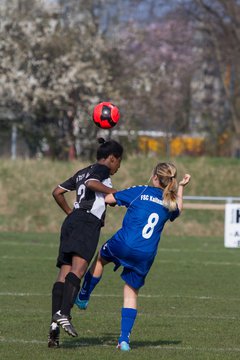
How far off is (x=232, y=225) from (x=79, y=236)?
14059mm

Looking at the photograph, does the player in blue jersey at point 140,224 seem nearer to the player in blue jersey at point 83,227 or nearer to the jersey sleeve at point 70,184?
the player in blue jersey at point 83,227

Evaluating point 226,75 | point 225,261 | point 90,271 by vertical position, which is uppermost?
point 226,75

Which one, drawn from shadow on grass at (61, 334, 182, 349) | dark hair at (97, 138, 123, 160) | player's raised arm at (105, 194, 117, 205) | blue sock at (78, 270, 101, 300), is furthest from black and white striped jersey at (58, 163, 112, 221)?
shadow on grass at (61, 334, 182, 349)

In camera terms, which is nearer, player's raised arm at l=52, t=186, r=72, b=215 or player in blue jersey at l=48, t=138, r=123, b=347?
player in blue jersey at l=48, t=138, r=123, b=347

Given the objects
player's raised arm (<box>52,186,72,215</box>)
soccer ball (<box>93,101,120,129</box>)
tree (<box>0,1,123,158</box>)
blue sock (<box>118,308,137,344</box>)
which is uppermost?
tree (<box>0,1,123,158</box>)

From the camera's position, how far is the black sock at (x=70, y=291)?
8977mm

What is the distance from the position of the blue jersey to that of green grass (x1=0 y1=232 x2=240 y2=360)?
0.79 metres

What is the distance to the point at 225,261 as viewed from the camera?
65.9ft

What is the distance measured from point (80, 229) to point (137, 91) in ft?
104

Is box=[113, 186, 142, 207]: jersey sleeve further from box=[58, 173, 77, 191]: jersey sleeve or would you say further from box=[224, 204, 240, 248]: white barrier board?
box=[224, 204, 240, 248]: white barrier board

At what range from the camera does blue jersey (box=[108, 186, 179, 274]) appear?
353 inches

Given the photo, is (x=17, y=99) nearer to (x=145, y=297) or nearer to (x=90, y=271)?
(x=145, y=297)

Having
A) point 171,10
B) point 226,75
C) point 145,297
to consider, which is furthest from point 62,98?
point 145,297

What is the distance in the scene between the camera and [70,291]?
902 cm
